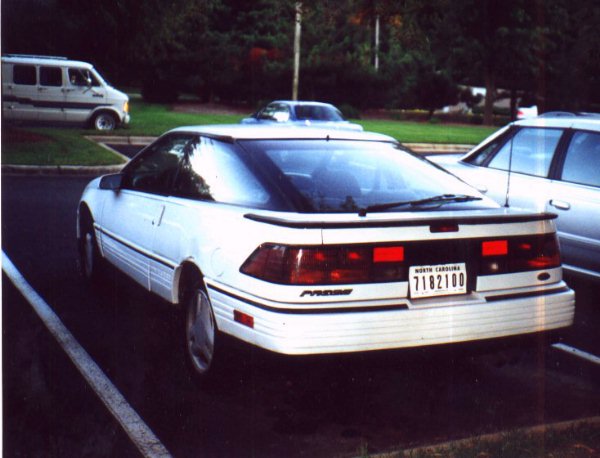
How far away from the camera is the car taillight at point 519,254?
434cm

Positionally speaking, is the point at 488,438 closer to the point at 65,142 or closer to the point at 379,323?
the point at 379,323

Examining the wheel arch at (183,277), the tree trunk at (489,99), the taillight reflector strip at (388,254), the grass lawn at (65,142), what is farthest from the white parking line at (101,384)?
the tree trunk at (489,99)

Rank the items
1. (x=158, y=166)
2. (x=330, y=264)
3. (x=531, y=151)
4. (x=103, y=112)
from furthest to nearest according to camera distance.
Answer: (x=103, y=112), (x=531, y=151), (x=158, y=166), (x=330, y=264)

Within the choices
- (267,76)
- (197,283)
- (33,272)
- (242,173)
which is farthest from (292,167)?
(267,76)

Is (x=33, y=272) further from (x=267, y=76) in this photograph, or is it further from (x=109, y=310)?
(x=267, y=76)

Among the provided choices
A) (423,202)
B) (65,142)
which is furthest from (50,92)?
(423,202)

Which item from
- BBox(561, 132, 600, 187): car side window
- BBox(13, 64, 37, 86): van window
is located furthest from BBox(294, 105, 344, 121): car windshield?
BBox(561, 132, 600, 187): car side window

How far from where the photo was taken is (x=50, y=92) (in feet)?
83.6

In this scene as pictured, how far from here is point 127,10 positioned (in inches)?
518

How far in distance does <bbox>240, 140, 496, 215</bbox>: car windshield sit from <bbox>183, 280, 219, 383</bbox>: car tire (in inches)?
29.8

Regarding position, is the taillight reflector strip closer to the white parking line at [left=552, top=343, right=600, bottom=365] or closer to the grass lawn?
the white parking line at [left=552, top=343, right=600, bottom=365]

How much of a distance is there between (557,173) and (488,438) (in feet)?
12.1

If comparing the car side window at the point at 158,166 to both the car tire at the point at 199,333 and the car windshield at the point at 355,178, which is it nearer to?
the car windshield at the point at 355,178

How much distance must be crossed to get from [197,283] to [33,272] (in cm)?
328
